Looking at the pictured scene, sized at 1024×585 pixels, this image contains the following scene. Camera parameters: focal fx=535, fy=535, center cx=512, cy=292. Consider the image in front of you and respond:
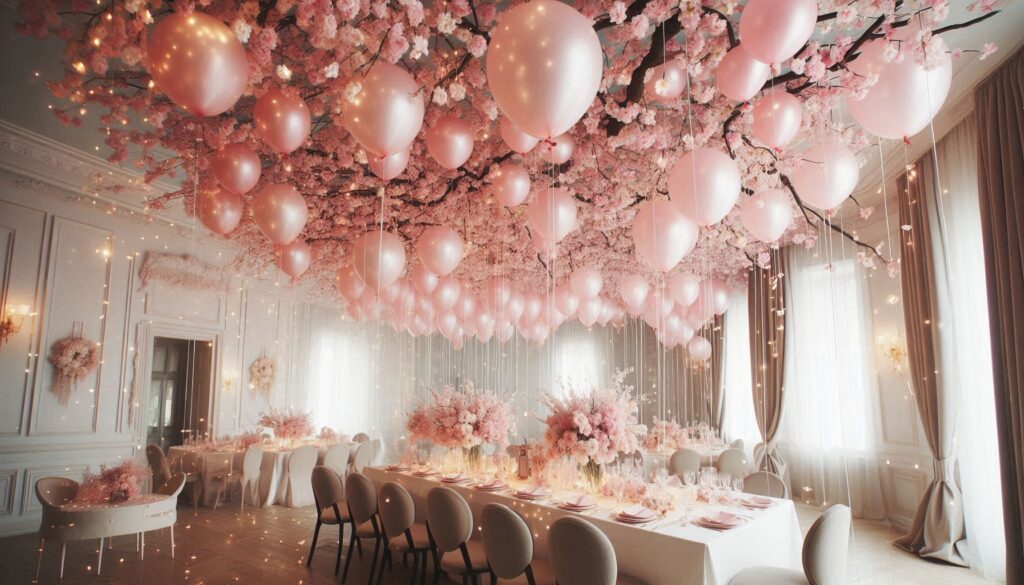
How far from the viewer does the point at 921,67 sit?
2.39 meters

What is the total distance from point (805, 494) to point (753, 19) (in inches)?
284

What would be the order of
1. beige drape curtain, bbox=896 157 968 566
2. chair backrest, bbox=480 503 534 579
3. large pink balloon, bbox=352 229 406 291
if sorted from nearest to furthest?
chair backrest, bbox=480 503 534 579
large pink balloon, bbox=352 229 406 291
beige drape curtain, bbox=896 157 968 566

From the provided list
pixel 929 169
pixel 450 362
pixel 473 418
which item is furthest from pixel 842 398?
pixel 450 362

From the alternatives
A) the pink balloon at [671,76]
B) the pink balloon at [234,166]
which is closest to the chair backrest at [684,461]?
the pink balloon at [671,76]

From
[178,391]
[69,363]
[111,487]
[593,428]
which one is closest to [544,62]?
[593,428]

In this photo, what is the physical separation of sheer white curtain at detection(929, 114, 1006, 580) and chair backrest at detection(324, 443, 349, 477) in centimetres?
698

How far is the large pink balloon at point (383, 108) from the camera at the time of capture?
2459mm

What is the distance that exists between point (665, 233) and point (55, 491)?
514cm

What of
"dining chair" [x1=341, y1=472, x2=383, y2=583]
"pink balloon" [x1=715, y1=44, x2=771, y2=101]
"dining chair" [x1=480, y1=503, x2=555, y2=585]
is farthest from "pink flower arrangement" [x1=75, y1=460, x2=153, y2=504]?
"pink balloon" [x1=715, y1=44, x2=771, y2=101]

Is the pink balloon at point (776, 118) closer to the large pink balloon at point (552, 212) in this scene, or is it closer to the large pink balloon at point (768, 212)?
the large pink balloon at point (768, 212)

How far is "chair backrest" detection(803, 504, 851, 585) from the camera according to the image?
282cm

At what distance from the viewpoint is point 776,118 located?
2.89 meters

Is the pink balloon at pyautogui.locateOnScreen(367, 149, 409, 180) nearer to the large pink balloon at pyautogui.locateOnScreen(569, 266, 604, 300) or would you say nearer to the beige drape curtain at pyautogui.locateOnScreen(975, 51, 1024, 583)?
the large pink balloon at pyautogui.locateOnScreen(569, 266, 604, 300)

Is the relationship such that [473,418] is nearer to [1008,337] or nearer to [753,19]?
[753,19]
